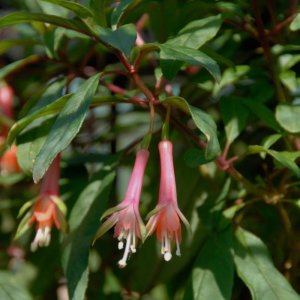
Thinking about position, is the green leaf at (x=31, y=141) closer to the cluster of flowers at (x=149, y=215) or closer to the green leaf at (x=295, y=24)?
the cluster of flowers at (x=149, y=215)

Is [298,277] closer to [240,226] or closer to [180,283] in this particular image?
[240,226]

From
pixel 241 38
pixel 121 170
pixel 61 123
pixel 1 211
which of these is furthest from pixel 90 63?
pixel 61 123

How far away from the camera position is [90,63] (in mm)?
1492

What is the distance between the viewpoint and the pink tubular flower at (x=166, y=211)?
2.65 feet

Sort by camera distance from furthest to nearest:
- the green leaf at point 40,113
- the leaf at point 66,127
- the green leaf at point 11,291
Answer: the green leaf at point 11,291
the green leaf at point 40,113
the leaf at point 66,127

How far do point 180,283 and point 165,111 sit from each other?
43 centimetres

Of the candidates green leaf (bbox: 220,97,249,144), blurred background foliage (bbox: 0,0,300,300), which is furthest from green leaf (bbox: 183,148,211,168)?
green leaf (bbox: 220,97,249,144)

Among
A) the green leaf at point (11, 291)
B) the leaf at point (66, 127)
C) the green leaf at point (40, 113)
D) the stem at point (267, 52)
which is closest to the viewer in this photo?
the leaf at point (66, 127)

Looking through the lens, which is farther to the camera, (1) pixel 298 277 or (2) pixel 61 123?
(1) pixel 298 277

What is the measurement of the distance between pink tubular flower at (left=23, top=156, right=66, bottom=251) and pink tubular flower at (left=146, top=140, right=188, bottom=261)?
20cm

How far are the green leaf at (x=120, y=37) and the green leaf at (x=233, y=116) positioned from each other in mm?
255

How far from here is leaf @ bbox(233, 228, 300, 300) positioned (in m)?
0.91

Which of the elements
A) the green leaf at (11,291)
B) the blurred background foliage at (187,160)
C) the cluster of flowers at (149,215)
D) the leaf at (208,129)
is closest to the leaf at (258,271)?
the blurred background foliage at (187,160)

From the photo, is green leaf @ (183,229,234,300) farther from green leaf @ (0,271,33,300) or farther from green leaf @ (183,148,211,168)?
green leaf @ (0,271,33,300)
